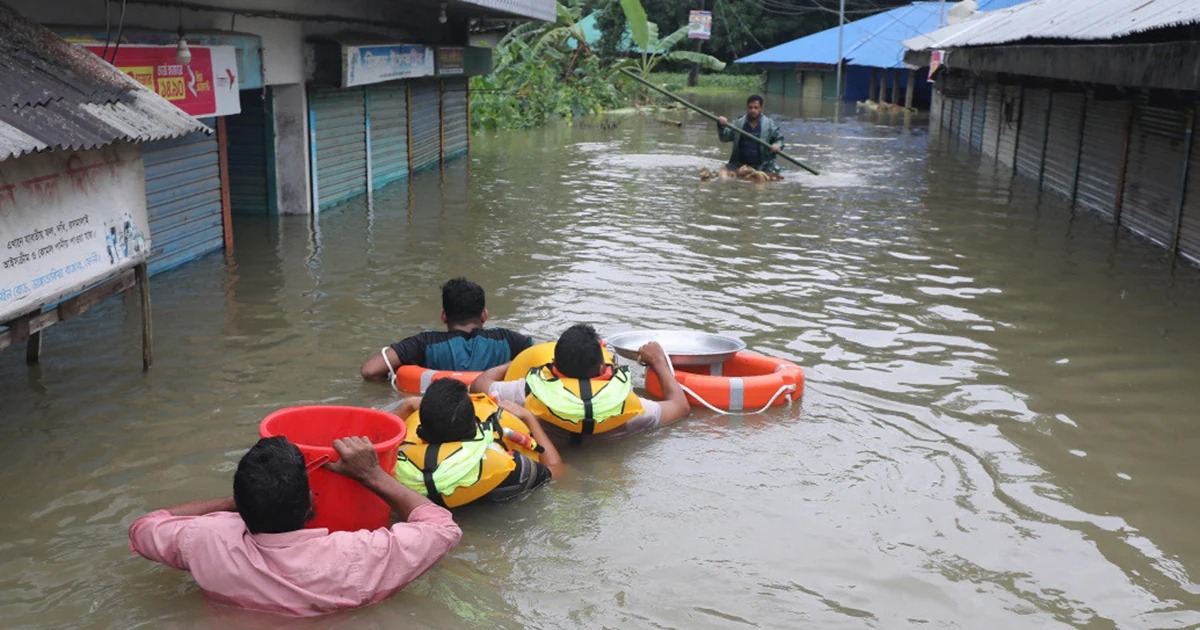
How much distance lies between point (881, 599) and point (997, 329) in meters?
4.94

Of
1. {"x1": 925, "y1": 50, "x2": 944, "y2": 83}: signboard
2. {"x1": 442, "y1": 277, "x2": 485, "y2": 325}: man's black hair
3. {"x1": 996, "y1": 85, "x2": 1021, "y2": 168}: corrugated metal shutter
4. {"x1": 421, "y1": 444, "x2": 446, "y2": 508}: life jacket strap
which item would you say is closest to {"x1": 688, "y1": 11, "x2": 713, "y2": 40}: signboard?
{"x1": 925, "y1": 50, "x2": 944, "y2": 83}: signboard

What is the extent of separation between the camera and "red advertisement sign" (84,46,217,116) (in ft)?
30.3

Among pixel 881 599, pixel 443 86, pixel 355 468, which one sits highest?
pixel 443 86

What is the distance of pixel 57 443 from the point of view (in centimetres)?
624

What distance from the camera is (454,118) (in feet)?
72.1

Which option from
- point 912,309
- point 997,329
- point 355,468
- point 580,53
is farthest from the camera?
point 580,53

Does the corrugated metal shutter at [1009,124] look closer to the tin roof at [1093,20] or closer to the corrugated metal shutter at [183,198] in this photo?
the tin roof at [1093,20]

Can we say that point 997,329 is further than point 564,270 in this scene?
No

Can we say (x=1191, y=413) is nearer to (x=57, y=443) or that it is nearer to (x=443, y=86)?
(x=57, y=443)

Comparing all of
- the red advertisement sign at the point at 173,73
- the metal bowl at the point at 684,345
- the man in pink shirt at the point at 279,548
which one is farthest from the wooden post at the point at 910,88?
the man in pink shirt at the point at 279,548

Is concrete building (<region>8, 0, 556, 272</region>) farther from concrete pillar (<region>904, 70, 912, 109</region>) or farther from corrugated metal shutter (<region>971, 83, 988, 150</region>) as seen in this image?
concrete pillar (<region>904, 70, 912, 109</region>)

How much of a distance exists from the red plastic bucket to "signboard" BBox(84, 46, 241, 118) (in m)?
4.72

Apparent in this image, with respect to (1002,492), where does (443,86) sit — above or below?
above

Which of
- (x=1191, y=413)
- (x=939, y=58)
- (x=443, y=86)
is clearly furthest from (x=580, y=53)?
(x=1191, y=413)
